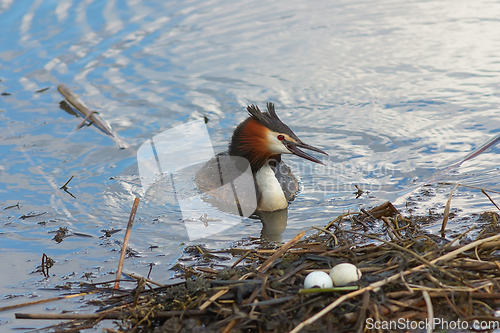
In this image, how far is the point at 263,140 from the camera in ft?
19.2

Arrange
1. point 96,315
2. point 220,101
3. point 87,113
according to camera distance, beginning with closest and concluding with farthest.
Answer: point 96,315 → point 87,113 → point 220,101

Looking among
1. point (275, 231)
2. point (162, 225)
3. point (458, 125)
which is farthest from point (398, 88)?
point (162, 225)

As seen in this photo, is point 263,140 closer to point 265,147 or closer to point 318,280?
point 265,147

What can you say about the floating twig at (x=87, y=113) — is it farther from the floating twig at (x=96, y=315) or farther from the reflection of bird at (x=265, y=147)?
the floating twig at (x=96, y=315)

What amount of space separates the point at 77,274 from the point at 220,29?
782 centimetres

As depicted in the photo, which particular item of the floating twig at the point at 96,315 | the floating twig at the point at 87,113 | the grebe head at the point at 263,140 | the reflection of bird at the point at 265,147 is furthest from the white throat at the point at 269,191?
the floating twig at the point at 96,315

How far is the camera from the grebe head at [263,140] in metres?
5.78

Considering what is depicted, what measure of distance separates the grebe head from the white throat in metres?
0.11

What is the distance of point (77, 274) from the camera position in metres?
4.41

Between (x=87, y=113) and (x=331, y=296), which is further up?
(x=331, y=296)

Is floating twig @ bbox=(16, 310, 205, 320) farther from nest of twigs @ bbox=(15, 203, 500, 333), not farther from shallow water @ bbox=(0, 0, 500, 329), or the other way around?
shallow water @ bbox=(0, 0, 500, 329)

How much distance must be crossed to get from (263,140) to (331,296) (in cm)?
302

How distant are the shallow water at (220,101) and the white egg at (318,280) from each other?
1608mm

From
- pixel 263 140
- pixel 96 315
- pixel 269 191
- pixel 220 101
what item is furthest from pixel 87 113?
pixel 96 315
